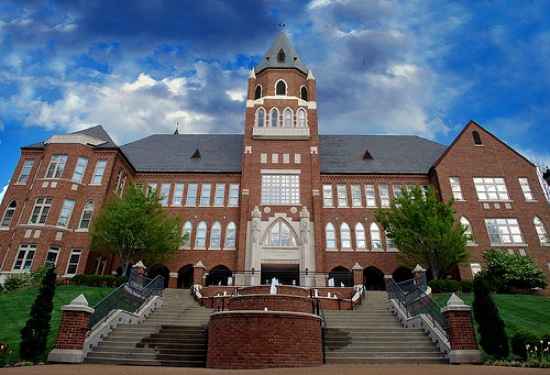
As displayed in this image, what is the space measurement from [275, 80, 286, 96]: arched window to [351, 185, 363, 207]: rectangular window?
1147 cm

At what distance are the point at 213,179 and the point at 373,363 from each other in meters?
25.5

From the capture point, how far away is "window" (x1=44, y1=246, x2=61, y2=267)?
1045 inches

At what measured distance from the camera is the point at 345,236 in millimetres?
32656

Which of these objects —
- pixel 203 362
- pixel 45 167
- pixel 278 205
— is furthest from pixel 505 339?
pixel 45 167

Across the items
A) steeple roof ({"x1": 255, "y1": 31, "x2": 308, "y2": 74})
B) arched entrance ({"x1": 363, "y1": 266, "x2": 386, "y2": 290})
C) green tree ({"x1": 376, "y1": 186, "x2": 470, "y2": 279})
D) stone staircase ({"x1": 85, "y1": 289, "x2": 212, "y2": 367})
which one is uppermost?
steeple roof ({"x1": 255, "y1": 31, "x2": 308, "y2": 74})

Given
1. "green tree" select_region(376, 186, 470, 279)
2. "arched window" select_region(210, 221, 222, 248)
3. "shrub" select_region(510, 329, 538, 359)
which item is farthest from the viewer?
"arched window" select_region(210, 221, 222, 248)

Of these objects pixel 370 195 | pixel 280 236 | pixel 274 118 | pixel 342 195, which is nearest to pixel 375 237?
pixel 370 195

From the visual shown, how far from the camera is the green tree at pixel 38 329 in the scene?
39.9 ft

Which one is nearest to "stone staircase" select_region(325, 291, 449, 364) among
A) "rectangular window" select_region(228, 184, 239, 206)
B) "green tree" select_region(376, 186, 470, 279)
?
"green tree" select_region(376, 186, 470, 279)

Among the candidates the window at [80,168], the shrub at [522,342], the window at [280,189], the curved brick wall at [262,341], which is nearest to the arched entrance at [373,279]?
the window at [280,189]

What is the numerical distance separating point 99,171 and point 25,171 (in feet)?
20.1

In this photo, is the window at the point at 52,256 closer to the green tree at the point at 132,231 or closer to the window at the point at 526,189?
the green tree at the point at 132,231

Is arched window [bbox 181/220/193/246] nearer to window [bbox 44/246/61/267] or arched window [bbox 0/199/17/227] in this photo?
window [bbox 44/246/61/267]

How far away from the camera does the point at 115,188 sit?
31.8 metres
